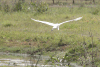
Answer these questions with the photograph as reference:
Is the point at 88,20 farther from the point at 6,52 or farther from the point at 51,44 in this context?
the point at 6,52

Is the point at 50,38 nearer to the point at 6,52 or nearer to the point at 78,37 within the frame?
the point at 78,37

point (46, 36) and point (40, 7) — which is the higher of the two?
point (46, 36)

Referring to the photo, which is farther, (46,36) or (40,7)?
(40,7)

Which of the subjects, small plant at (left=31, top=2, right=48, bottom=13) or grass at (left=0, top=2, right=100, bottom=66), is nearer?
grass at (left=0, top=2, right=100, bottom=66)

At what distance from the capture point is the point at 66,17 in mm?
14773

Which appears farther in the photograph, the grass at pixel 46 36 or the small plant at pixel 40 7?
the small plant at pixel 40 7

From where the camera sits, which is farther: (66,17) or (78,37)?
(66,17)

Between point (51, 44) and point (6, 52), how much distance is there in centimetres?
188

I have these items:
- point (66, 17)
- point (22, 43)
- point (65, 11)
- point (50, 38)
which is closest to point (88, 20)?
point (66, 17)

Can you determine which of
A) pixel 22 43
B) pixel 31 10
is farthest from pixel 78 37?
pixel 31 10

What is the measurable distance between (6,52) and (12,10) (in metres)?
9.27

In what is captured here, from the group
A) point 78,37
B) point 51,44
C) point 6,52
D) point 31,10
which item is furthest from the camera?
point 31,10

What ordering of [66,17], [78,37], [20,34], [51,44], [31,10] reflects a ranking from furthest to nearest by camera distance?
[31,10] < [66,17] < [20,34] < [78,37] < [51,44]

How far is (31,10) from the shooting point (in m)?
16.7
